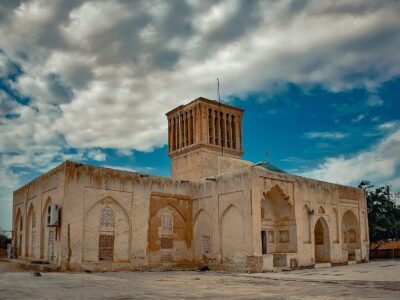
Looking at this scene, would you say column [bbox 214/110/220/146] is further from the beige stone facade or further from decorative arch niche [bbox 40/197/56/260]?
decorative arch niche [bbox 40/197/56/260]

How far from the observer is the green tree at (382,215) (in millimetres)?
34822

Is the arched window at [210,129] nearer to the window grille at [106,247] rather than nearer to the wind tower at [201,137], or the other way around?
the wind tower at [201,137]

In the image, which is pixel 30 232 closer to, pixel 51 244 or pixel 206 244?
pixel 51 244

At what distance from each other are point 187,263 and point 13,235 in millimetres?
13862

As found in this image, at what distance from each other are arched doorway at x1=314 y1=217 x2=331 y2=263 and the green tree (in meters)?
8.22

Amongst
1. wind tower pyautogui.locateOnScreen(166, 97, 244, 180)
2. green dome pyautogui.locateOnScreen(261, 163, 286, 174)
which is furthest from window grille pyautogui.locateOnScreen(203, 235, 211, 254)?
green dome pyautogui.locateOnScreen(261, 163, 286, 174)

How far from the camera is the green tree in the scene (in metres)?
34.8

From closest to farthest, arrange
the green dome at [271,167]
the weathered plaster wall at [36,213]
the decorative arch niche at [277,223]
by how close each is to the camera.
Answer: the weathered plaster wall at [36,213] → the decorative arch niche at [277,223] → the green dome at [271,167]

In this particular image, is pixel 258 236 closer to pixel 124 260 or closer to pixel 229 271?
pixel 229 271

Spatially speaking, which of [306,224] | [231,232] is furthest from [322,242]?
[231,232]

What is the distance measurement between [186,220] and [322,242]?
9.65 m

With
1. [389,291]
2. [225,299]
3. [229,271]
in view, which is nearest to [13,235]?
[229,271]

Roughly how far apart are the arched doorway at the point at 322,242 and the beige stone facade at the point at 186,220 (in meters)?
0.07

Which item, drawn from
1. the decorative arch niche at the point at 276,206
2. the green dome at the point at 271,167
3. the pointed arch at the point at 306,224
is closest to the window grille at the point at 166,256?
the decorative arch niche at the point at 276,206
